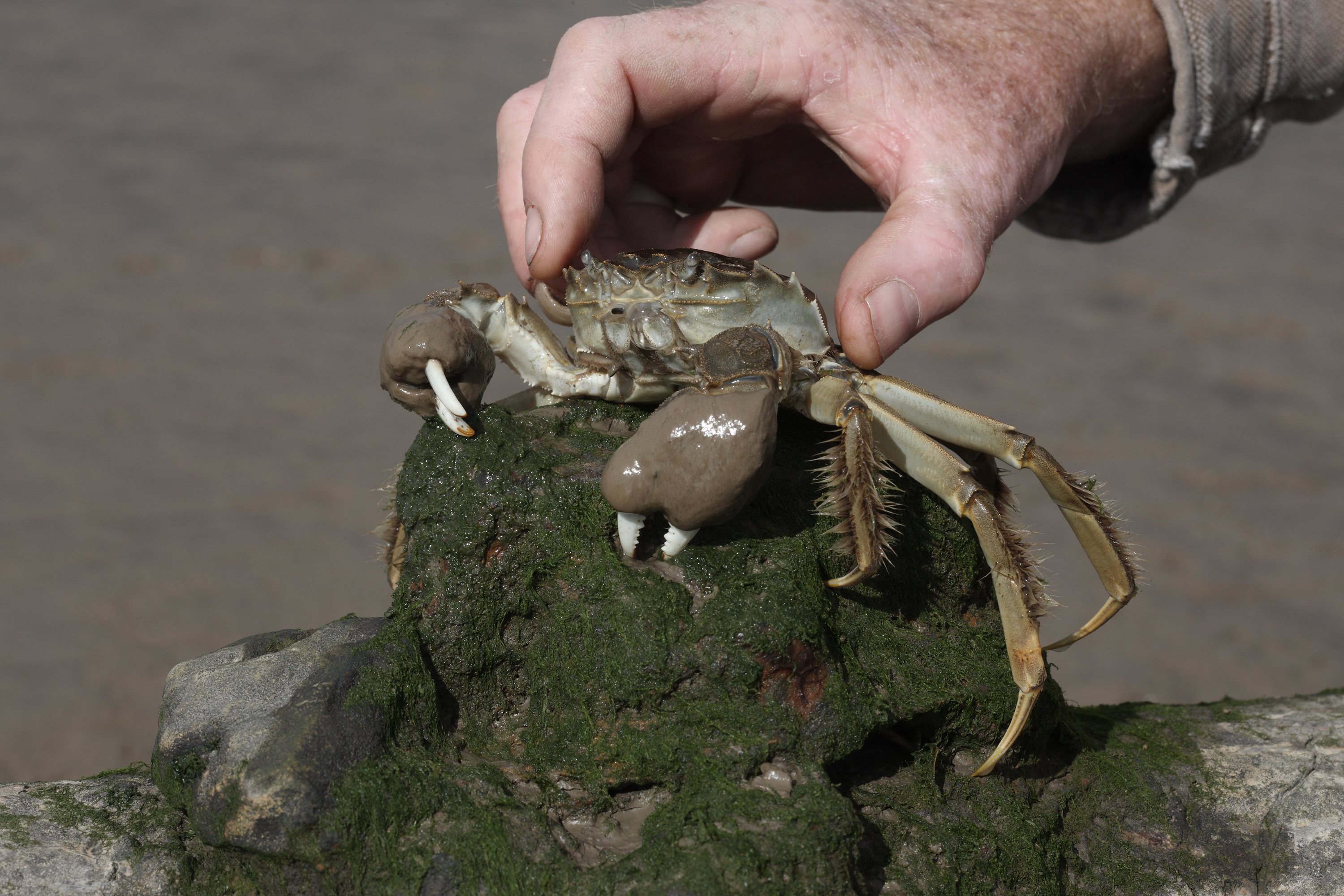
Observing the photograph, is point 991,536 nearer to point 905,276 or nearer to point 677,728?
point 905,276

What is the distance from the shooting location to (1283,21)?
375cm

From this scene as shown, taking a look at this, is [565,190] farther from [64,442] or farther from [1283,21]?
[64,442]

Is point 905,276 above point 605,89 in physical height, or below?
below

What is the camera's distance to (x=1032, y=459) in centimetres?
258

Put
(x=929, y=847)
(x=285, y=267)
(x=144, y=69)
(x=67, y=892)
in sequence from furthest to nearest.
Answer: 1. (x=144, y=69)
2. (x=285, y=267)
3. (x=929, y=847)
4. (x=67, y=892)

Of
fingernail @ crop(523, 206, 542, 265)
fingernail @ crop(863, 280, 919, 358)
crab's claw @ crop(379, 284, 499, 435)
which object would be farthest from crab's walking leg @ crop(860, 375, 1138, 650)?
fingernail @ crop(523, 206, 542, 265)

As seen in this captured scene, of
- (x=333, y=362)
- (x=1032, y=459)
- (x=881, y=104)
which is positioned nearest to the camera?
(x=1032, y=459)

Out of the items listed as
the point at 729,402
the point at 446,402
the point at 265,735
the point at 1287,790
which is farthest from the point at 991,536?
the point at 265,735

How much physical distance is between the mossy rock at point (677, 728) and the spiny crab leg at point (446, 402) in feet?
0.13

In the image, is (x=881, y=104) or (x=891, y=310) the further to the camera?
(x=881, y=104)

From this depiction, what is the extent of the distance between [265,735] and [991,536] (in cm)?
159

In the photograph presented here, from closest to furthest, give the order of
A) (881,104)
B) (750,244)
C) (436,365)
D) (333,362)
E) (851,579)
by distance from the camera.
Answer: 1. (851,579)
2. (436,365)
3. (881,104)
4. (750,244)
5. (333,362)

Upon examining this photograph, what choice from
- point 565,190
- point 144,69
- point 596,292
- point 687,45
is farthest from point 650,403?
point 144,69

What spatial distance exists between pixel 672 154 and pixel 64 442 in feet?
17.6
